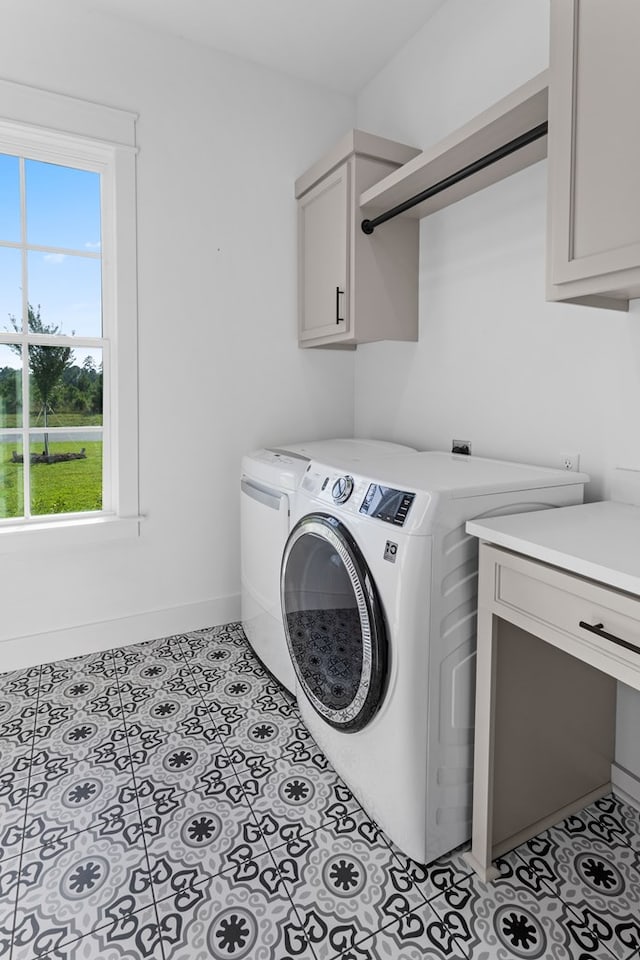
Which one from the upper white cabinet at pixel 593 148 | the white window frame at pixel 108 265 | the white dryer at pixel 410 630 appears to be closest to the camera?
the upper white cabinet at pixel 593 148

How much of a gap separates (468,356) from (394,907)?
5.91 feet

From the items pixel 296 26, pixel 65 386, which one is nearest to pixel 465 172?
pixel 296 26

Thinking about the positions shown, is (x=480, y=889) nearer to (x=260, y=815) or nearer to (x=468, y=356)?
(x=260, y=815)

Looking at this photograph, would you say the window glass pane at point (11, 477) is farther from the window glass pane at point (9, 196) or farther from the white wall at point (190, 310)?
the window glass pane at point (9, 196)

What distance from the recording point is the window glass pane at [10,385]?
2.26 meters

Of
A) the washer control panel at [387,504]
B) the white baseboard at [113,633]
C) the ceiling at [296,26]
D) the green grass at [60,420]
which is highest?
the ceiling at [296,26]

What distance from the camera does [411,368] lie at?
2.52 m

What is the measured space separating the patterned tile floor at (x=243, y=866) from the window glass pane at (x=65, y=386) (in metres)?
1.24

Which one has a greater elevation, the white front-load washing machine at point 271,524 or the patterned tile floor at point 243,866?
the white front-load washing machine at point 271,524

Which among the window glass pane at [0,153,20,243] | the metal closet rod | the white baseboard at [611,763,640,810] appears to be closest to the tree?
the window glass pane at [0,153,20,243]

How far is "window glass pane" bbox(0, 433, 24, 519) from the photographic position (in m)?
2.28

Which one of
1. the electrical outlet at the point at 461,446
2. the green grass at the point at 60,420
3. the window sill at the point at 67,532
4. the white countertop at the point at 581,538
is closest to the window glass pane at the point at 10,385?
the green grass at the point at 60,420

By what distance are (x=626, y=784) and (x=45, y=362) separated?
2.63m

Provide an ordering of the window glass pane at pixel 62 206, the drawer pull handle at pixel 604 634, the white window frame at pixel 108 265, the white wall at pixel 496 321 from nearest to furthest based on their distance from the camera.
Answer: the drawer pull handle at pixel 604 634
the white wall at pixel 496 321
the white window frame at pixel 108 265
the window glass pane at pixel 62 206
